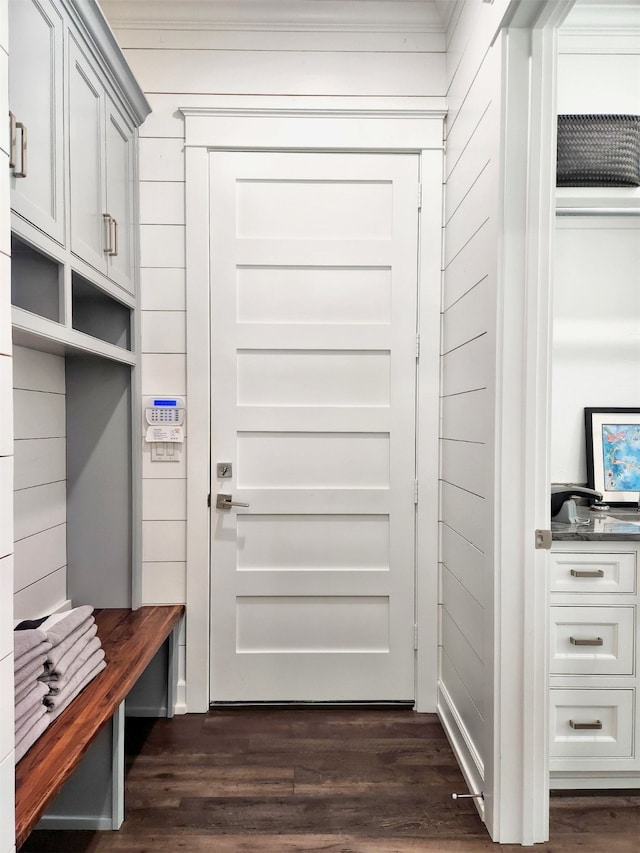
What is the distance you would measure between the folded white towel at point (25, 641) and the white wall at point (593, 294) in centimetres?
199

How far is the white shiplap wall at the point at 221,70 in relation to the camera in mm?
2320

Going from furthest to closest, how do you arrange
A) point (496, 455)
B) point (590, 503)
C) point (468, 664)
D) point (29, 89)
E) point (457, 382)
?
point (590, 503) → point (457, 382) → point (468, 664) → point (496, 455) → point (29, 89)

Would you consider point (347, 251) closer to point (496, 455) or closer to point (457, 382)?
point (457, 382)

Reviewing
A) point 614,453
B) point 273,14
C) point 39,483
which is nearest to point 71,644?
point 39,483

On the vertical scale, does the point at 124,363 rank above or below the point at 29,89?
below

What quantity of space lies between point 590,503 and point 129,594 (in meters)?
1.91

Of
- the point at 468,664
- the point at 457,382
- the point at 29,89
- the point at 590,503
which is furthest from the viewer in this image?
the point at 590,503

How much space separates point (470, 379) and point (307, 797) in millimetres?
1471

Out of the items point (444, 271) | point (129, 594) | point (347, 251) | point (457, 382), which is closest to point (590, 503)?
point (457, 382)

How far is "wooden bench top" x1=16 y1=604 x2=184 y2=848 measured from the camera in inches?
47.6

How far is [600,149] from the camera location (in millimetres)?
1932

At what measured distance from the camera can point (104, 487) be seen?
2256mm

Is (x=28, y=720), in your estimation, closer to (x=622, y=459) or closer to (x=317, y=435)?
(x=317, y=435)

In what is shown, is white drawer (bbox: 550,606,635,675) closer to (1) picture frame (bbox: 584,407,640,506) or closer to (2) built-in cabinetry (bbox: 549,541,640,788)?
(2) built-in cabinetry (bbox: 549,541,640,788)
